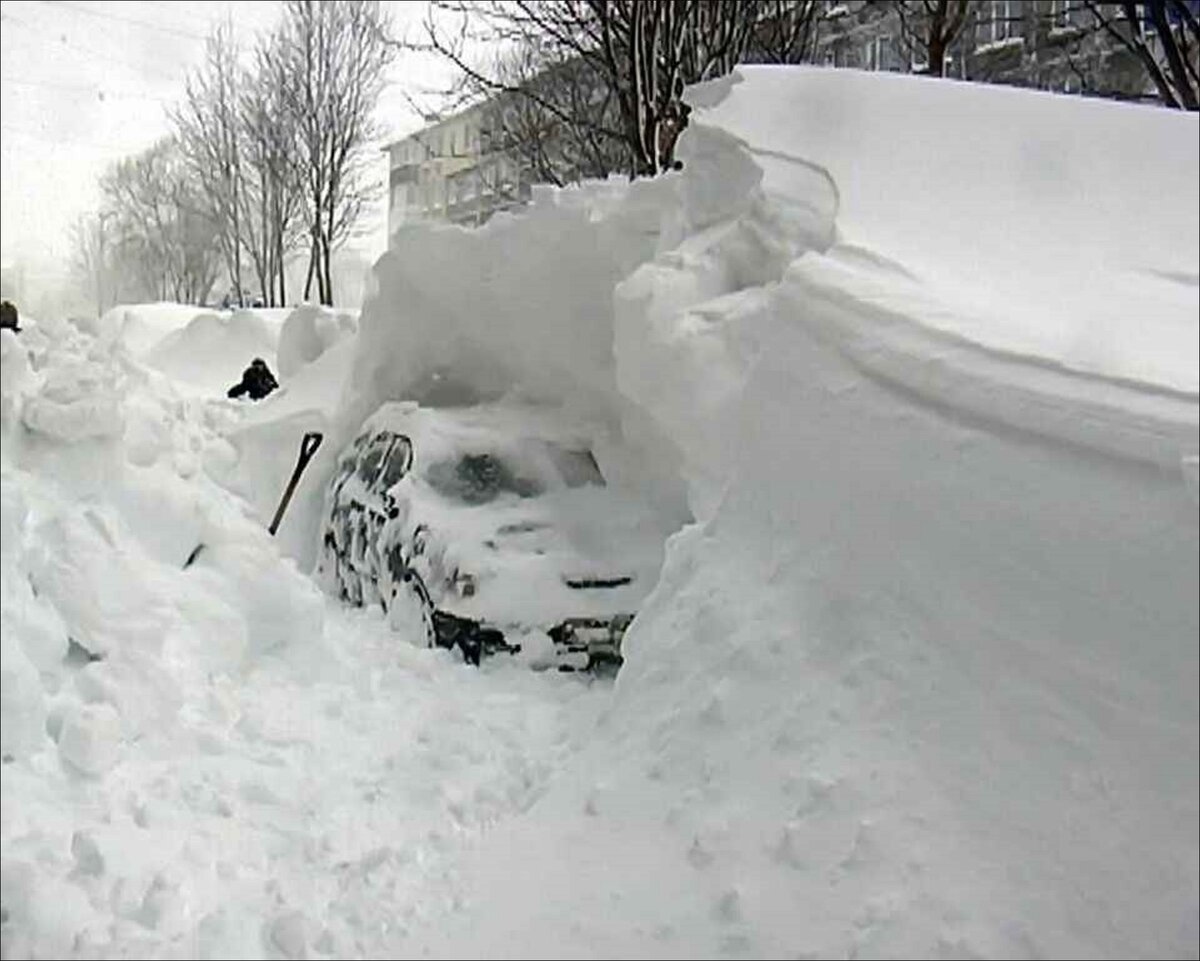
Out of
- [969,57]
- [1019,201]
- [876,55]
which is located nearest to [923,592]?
[1019,201]

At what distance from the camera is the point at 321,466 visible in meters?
8.00

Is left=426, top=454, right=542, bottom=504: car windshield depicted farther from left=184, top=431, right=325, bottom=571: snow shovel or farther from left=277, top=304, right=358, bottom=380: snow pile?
left=277, top=304, right=358, bottom=380: snow pile

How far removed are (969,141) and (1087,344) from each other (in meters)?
1.62

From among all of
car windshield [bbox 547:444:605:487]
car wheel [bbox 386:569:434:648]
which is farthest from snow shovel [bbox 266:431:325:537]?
car windshield [bbox 547:444:605:487]

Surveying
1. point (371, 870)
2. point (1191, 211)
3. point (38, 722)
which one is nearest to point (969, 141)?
point (1191, 211)

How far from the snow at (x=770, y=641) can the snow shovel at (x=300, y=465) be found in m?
2.71

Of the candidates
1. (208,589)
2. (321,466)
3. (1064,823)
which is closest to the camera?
(1064,823)

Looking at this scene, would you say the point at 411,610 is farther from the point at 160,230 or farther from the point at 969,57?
the point at 160,230

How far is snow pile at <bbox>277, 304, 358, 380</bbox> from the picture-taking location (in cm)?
1148

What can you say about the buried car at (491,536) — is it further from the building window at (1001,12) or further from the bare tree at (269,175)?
the bare tree at (269,175)

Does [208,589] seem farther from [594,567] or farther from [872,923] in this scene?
[872,923]

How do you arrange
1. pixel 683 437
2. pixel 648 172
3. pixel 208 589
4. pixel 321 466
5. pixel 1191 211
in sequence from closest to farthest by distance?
pixel 1191 211, pixel 208 589, pixel 683 437, pixel 321 466, pixel 648 172

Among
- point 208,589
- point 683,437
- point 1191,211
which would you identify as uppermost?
point 1191,211

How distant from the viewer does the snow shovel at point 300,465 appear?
26.6 feet
